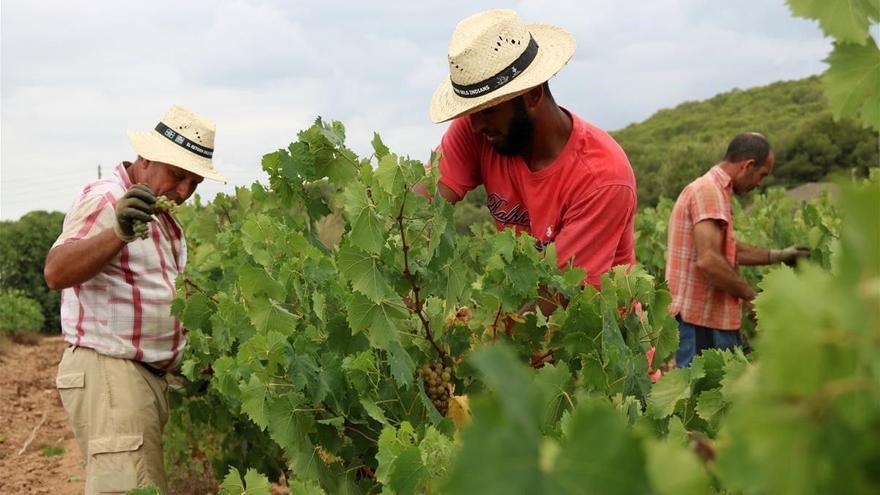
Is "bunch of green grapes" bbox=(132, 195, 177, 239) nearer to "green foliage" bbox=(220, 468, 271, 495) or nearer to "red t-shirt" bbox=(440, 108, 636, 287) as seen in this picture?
"red t-shirt" bbox=(440, 108, 636, 287)

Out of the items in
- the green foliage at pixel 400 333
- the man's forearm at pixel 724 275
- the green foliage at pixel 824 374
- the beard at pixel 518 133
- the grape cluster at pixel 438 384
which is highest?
the green foliage at pixel 824 374

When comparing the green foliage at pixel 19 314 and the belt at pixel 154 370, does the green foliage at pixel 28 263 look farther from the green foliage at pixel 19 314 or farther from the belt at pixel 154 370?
the belt at pixel 154 370

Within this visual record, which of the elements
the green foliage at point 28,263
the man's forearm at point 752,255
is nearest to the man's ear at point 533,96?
the man's forearm at point 752,255

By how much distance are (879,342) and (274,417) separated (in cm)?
230

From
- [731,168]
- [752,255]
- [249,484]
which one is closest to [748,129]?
[752,255]

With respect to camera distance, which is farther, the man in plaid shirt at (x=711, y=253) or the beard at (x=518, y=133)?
the man in plaid shirt at (x=711, y=253)

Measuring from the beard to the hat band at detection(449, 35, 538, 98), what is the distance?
0.35 feet

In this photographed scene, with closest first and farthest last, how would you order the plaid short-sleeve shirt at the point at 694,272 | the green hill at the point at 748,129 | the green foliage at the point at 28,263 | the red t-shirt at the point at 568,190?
the red t-shirt at the point at 568,190 → the plaid short-sleeve shirt at the point at 694,272 → the green foliage at the point at 28,263 → the green hill at the point at 748,129

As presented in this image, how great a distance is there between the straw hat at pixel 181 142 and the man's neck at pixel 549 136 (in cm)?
159

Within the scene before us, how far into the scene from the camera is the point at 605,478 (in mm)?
652

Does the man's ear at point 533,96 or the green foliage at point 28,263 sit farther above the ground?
the man's ear at point 533,96

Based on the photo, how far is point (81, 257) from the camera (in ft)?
12.2

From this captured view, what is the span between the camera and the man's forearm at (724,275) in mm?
5895

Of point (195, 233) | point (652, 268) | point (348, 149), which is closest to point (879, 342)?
point (348, 149)
